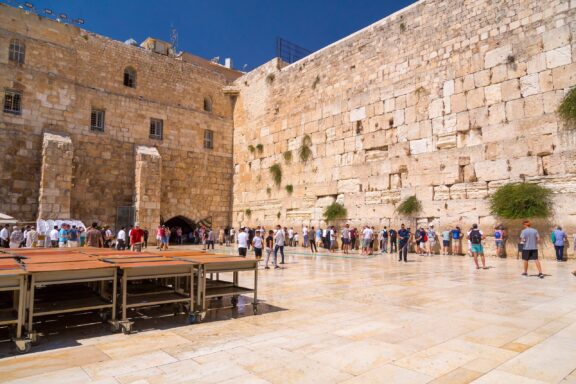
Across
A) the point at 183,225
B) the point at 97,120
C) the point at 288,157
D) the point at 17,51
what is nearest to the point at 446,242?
the point at 288,157

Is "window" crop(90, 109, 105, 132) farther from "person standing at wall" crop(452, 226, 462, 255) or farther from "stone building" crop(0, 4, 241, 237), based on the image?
"person standing at wall" crop(452, 226, 462, 255)

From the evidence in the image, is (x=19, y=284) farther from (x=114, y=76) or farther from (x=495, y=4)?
(x=114, y=76)

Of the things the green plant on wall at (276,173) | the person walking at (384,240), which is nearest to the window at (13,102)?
the green plant on wall at (276,173)

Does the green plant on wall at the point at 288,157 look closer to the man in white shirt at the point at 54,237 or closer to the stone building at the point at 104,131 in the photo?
the stone building at the point at 104,131

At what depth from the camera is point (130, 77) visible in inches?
772

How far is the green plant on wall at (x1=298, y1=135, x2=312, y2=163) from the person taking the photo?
18125 mm

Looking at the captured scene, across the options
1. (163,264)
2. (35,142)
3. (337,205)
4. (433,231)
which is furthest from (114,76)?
(163,264)

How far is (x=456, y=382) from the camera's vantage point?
2.90 meters

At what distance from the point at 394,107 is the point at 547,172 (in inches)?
224

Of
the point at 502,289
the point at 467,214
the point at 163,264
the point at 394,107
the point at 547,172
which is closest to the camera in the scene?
the point at 163,264

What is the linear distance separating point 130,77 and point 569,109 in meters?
17.9

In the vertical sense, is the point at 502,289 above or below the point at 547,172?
below

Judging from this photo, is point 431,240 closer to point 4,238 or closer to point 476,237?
point 476,237

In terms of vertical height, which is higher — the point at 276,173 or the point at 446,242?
the point at 276,173
